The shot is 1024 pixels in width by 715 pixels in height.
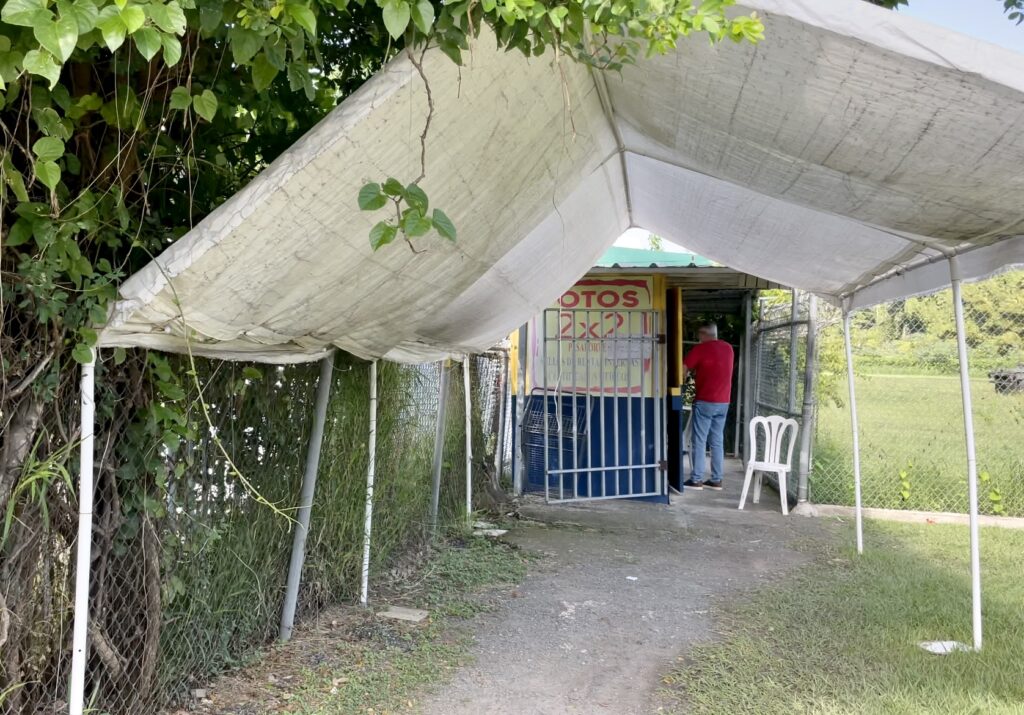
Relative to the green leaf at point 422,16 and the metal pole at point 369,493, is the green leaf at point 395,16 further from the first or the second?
the metal pole at point 369,493

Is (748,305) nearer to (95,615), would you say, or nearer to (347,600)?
(347,600)

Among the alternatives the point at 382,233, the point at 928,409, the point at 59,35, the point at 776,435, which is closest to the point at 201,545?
the point at 382,233

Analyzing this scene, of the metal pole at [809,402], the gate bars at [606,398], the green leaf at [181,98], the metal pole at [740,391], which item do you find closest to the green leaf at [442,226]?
the green leaf at [181,98]

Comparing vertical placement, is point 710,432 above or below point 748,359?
below

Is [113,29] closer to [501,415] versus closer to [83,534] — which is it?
[83,534]

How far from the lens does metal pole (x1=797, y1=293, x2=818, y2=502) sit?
780 centimetres

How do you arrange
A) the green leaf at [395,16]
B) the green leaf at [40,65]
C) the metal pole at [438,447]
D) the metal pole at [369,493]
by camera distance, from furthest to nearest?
the metal pole at [438,447], the metal pole at [369,493], the green leaf at [395,16], the green leaf at [40,65]

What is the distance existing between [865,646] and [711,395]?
5.12 metres

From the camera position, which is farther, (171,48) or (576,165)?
(576,165)

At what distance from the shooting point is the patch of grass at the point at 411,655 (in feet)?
11.3

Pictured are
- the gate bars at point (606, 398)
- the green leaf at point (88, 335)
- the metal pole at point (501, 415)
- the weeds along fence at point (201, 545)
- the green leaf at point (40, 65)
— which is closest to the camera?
the green leaf at point (40, 65)

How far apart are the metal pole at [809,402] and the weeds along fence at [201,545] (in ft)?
14.7

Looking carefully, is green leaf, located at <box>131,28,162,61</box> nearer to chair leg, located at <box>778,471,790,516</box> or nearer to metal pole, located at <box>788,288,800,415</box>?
chair leg, located at <box>778,471,790,516</box>

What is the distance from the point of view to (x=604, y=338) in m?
8.48
